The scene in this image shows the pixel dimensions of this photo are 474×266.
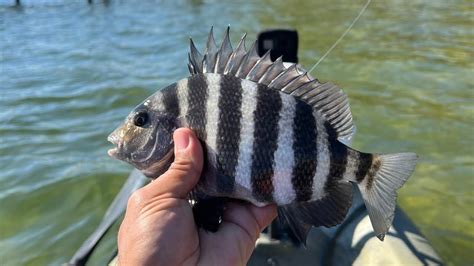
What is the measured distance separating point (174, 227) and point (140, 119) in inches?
16.3

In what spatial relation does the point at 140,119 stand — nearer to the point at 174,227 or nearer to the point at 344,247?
the point at 174,227

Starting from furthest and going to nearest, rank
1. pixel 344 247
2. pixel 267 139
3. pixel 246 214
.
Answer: pixel 344 247 < pixel 246 214 < pixel 267 139

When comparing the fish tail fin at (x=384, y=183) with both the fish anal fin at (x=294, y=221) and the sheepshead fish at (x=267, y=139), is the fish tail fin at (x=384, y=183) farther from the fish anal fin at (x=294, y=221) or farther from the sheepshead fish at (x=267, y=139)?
the fish anal fin at (x=294, y=221)

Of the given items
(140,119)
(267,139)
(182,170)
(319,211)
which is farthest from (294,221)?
(140,119)

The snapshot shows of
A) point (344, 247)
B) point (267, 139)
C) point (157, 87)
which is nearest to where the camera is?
point (267, 139)

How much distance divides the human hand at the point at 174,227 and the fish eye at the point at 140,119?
147 millimetres

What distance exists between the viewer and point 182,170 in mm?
1697

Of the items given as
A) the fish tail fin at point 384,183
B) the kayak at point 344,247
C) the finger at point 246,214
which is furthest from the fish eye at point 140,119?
the kayak at point 344,247

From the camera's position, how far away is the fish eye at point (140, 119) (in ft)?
5.80

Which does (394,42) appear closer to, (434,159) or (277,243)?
(434,159)

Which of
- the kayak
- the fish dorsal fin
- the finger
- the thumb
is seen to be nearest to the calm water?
the kayak

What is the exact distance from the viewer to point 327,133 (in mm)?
1743

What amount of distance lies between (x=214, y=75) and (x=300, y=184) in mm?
497

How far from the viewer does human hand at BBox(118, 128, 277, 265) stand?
168 cm
